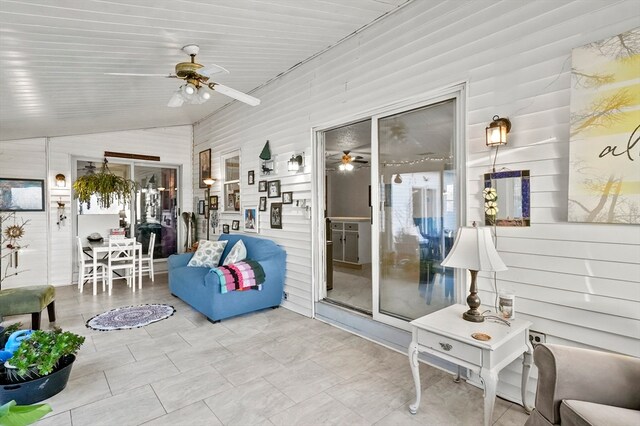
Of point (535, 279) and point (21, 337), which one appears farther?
point (21, 337)

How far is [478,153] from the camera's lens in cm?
264

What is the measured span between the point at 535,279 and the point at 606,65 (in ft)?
4.61

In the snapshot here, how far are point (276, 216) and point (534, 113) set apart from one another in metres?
3.42

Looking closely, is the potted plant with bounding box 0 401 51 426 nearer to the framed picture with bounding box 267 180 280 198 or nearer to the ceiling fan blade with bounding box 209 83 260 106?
the ceiling fan blade with bounding box 209 83 260 106

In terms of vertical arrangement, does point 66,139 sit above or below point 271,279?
above

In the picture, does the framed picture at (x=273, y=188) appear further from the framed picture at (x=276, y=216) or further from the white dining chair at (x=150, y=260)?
the white dining chair at (x=150, y=260)

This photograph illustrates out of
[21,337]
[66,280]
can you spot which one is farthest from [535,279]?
Result: [66,280]

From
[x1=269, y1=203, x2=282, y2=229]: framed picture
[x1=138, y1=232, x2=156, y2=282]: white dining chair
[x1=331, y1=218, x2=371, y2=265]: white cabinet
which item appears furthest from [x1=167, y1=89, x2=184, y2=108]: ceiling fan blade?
[x1=331, y1=218, x2=371, y2=265]: white cabinet

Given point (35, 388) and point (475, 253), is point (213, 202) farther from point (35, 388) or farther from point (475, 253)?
point (475, 253)

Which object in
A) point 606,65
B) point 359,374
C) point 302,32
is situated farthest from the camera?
point 302,32

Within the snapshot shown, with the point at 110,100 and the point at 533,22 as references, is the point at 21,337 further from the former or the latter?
the point at 533,22

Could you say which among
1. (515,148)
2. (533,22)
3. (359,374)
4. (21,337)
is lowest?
(359,374)

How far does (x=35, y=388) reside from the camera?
237cm

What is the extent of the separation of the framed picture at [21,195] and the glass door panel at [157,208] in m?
1.58
